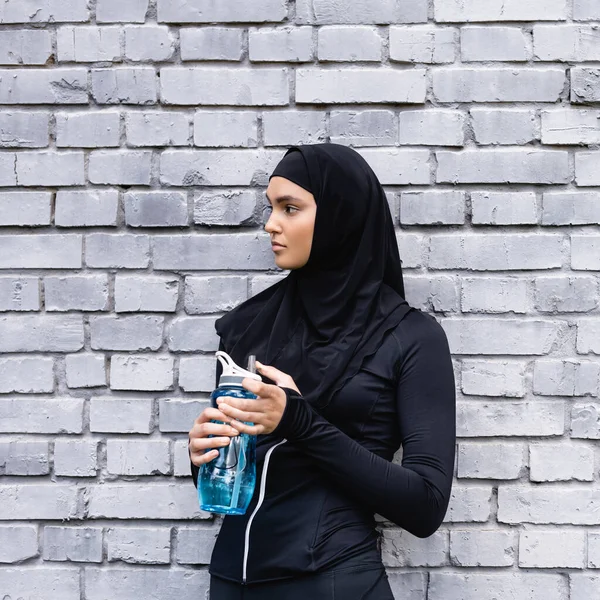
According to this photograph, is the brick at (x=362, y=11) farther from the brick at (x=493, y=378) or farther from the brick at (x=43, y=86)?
the brick at (x=493, y=378)

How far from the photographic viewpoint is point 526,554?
213 centimetres

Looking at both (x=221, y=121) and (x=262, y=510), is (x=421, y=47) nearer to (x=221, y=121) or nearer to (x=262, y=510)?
(x=221, y=121)

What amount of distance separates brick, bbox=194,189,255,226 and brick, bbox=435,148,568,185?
21.4 inches

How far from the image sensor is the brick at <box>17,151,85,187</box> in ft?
7.16

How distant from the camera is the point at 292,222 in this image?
1795 mm

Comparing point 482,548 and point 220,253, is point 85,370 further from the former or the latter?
point 482,548

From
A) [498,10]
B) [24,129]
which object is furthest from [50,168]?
[498,10]

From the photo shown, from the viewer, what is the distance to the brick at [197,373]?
7.07 ft

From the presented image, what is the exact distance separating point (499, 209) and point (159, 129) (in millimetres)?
1002

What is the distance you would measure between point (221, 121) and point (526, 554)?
1507 millimetres

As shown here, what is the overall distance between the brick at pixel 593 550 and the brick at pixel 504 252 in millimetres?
770

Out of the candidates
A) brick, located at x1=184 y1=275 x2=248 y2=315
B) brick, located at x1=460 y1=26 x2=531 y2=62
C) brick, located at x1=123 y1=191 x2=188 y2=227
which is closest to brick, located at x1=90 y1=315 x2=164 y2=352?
brick, located at x1=184 y1=275 x2=248 y2=315

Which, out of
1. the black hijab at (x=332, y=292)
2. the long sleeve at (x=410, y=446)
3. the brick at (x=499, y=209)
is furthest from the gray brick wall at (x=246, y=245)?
the long sleeve at (x=410, y=446)

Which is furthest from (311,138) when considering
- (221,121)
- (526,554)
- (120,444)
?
(526,554)
